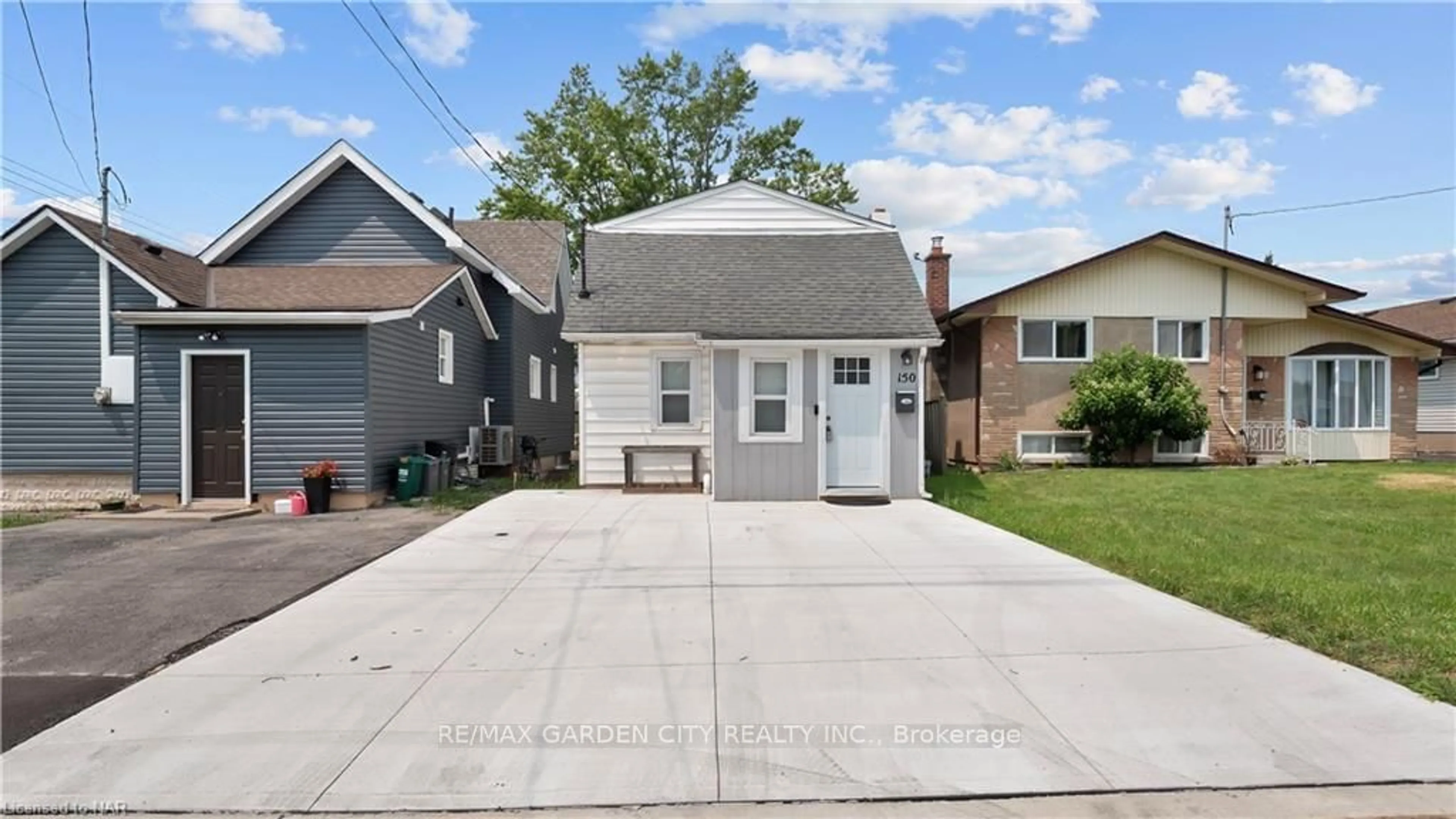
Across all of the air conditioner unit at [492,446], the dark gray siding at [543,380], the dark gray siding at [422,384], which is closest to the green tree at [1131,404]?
the air conditioner unit at [492,446]

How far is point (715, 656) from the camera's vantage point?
16.5ft

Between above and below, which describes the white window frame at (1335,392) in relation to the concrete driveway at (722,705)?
above

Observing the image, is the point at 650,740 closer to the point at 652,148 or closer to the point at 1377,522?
the point at 1377,522

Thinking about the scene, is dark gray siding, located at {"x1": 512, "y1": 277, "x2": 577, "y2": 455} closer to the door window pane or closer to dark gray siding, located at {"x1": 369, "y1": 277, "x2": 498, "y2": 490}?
dark gray siding, located at {"x1": 369, "y1": 277, "x2": 498, "y2": 490}

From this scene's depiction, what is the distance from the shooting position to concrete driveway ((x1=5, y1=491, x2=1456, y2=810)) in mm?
3451

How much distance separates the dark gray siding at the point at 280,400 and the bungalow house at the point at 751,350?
3652mm

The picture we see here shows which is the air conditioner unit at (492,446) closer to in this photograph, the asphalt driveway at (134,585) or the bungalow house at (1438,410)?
the asphalt driveway at (134,585)

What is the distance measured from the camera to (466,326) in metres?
16.6

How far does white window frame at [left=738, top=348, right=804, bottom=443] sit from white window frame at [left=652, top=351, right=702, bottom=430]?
65.5 inches

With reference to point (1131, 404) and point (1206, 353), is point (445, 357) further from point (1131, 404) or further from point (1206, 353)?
point (1206, 353)

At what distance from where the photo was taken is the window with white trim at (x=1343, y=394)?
19.1 m

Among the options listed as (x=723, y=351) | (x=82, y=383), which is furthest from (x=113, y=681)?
(x=82, y=383)

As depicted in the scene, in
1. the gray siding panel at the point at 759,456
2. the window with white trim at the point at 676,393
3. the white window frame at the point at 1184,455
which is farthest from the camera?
the white window frame at the point at 1184,455

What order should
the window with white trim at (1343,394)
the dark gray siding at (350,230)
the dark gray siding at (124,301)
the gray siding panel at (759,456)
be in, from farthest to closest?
1. the window with white trim at (1343,394)
2. the dark gray siding at (350,230)
3. the dark gray siding at (124,301)
4. the gray siding panel at (759,456)
